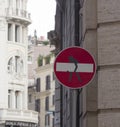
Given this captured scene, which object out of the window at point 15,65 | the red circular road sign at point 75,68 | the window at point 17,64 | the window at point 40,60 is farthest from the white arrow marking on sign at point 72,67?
the window at point 40,60

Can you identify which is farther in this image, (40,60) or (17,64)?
(40,60)

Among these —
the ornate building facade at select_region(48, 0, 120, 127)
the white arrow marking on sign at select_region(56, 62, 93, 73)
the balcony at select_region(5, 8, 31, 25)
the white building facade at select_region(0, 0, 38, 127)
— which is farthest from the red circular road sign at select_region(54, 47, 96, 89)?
the balcony at select_region(5, 8, 31, 25)

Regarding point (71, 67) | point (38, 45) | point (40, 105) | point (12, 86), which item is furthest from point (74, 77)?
point (38, 45)

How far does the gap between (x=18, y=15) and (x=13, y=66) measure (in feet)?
17.0

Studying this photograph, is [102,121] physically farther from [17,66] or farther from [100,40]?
[17,66]

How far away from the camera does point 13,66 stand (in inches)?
2847

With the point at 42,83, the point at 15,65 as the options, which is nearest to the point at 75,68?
the point at 15,65

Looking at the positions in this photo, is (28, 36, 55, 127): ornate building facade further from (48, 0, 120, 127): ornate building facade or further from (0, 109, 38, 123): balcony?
(48, 0, 120, 127): ornate building facade

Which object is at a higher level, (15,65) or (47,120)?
(15,65)

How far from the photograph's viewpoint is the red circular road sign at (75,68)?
371 inches

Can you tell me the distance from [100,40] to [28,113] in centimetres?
6371

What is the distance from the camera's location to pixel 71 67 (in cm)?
948

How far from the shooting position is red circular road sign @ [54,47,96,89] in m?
9.42

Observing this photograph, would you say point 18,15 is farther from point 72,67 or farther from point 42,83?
point 72,67
